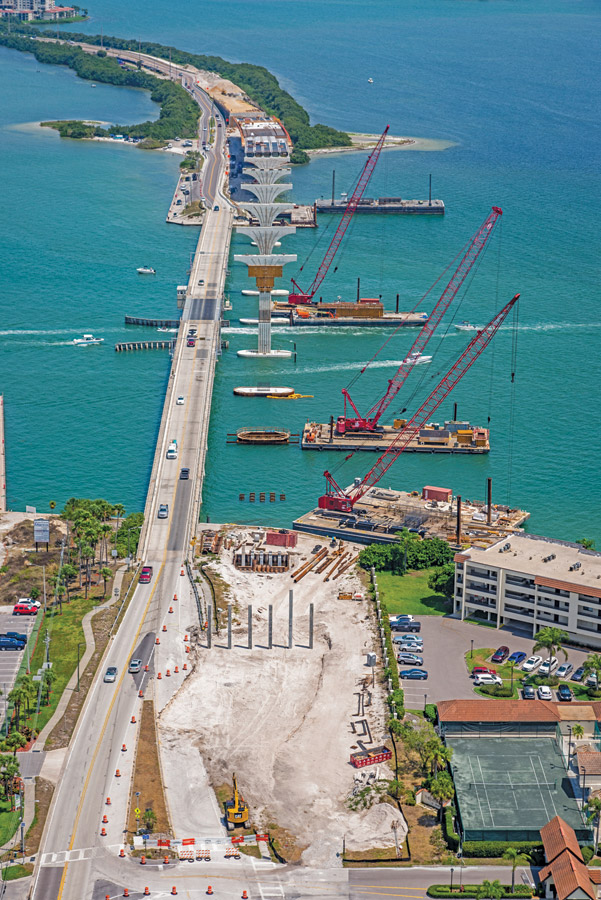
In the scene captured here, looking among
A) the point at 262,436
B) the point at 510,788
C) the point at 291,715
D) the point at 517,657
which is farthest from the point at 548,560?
the point at 262,436

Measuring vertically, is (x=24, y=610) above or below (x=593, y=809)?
above

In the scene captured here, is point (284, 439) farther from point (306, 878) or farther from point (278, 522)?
point (306, 878)

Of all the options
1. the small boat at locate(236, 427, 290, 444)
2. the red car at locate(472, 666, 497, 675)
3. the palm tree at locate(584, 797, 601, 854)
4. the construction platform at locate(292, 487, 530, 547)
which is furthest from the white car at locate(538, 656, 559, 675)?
the small boat at locate(236, 427, 290, 444)

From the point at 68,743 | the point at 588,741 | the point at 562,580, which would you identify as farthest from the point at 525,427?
the point at 68,743

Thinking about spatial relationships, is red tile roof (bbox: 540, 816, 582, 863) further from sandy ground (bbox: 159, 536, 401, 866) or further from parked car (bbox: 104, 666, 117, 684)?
parked car (bbox: 104, 666, 117, 684)

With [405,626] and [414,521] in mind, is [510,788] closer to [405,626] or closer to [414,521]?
[405,626]

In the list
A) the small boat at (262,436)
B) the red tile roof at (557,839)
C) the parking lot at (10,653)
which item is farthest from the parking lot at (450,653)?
the small boat at (262,436)

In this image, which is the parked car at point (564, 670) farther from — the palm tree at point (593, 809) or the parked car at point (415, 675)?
the palm tree at point (593, 809)

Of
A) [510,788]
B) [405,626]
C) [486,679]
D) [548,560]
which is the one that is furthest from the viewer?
[548,560]
